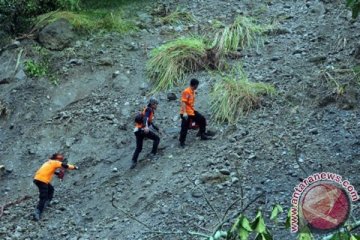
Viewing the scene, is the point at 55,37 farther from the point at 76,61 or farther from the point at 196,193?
the point at 196,193

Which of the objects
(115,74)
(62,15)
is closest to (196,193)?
(115,74)

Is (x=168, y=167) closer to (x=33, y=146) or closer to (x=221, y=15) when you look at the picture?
(x=33, y=146)

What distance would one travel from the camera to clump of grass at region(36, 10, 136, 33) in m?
11.8

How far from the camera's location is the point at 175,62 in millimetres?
10727

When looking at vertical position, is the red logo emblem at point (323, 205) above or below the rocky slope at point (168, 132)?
above

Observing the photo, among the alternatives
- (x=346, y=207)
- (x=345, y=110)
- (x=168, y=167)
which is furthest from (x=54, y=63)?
(x=346, y=207)

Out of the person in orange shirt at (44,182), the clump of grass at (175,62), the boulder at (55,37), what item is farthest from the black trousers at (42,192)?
the boulder at (55,37)

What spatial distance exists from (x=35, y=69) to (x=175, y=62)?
250 cm

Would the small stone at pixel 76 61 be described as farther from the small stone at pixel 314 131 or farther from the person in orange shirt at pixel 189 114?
the small stone at pixel 314 131

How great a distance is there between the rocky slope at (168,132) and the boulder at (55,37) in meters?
0.15

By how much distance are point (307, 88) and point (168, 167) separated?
253 centimetres

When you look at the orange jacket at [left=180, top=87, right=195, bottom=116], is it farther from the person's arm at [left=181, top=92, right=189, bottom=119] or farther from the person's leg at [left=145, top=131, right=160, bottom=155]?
the person's leg at [left=145, top=131, right=160, bottom=155]

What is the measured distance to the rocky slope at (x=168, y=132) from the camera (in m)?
7.62

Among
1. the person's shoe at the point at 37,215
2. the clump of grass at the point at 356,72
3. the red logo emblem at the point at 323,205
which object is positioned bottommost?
the person's shoe at the point at 37,215
